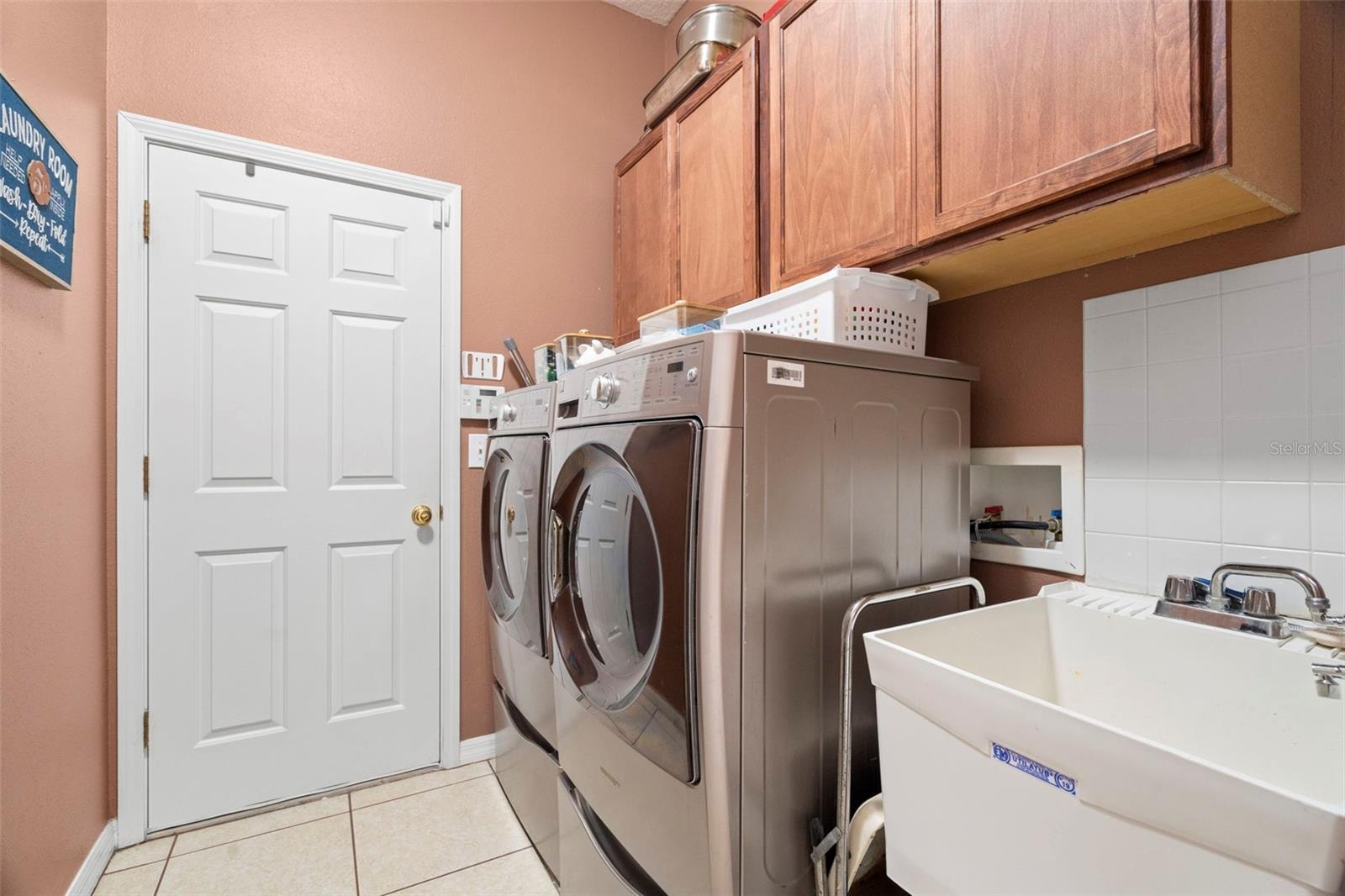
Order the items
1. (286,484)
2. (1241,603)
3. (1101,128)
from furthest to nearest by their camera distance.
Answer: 1. (286,484)
2. (1241,603)
3. (1101,128)

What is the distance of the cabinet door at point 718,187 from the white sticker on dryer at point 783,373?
0.68 meters

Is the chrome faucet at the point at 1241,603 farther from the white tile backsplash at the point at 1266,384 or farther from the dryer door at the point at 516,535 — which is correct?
the dryer door at the point at 516,535

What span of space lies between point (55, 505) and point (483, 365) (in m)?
1.30

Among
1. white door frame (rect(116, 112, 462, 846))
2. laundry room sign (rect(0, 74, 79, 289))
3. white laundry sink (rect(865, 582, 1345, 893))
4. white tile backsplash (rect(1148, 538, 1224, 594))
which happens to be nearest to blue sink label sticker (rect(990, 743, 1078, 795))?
white laundry sink (rect(865, 582, 1345, 893))

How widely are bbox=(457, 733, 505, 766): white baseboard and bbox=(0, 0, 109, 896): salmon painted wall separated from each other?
3.43 ft

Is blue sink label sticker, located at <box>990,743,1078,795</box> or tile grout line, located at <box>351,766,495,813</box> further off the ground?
blue sink label sticker, located at <box>990,743,1078,795</box>

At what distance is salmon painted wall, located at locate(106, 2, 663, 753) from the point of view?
6.61ft

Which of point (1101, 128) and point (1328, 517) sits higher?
point (1101, 128)

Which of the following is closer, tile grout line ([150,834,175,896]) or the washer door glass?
the washer door glass

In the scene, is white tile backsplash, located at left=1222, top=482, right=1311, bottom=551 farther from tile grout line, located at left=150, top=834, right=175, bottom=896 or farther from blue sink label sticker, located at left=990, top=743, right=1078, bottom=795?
tile grout line, located at left=150, top=834, right=175, bottom=896

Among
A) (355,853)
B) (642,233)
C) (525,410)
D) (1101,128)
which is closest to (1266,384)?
(1101,128)

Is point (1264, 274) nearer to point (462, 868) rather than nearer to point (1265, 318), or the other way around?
point (1265, 318)

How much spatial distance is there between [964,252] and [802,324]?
0.35 m

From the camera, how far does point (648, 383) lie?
1165 mm
